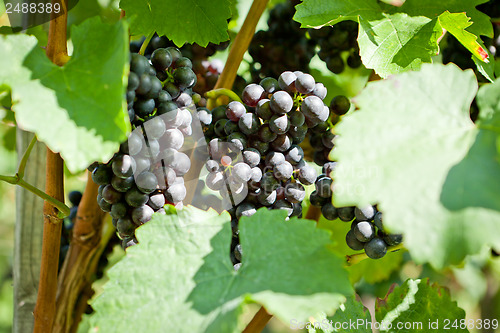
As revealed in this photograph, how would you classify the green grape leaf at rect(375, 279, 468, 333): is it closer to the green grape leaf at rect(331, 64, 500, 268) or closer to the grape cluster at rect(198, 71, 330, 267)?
the grape cluster at rect(198, 71, 330, 267)

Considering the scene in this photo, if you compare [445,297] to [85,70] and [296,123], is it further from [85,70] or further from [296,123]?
[85,70]

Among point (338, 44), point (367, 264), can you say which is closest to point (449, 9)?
point (338, 44)

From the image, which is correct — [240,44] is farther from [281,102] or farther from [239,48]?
[281,102]

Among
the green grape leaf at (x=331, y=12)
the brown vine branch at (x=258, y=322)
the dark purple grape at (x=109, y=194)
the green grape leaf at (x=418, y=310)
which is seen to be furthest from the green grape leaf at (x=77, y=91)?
the green grape leaf at (x=418, y=310)

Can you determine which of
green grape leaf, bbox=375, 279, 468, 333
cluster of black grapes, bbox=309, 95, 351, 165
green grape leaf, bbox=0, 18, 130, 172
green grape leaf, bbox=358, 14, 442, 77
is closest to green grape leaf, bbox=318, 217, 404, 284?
green grape leaf, bbox=375, 279, 468, 333

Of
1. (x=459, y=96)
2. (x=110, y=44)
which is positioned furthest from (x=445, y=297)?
(x=110, y=44)

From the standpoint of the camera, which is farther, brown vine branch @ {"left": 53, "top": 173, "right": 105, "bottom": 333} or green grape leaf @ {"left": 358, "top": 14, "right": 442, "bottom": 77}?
brown vine branch @ {"left": 53, "top": 173, "right": 105, "bottom": 333}
